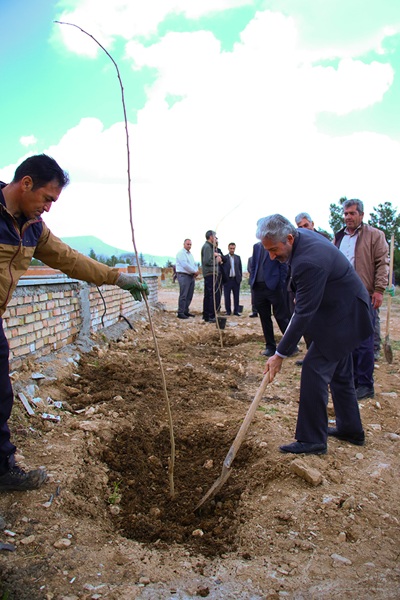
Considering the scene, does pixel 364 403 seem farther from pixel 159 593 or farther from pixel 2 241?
pixel 2 241

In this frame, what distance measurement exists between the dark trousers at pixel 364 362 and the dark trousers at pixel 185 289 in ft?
17.5

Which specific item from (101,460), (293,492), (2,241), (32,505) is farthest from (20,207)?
(293,492)

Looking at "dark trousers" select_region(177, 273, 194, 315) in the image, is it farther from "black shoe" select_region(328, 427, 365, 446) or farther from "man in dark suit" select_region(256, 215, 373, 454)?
"man in dark suit" select_region(256, 215, 373, 454)

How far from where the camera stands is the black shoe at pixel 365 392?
4220 mm

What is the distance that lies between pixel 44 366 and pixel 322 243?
107 inches

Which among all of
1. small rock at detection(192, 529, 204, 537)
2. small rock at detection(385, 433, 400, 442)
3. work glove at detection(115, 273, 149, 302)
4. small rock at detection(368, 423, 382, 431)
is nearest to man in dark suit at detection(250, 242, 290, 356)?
small rock at detection(368, 423, 382, 431)

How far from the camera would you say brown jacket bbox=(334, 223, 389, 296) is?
14.3ft

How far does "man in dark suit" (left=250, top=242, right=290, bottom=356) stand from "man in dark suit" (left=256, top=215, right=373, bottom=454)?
8.00 feet

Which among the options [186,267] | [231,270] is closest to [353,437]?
[186,267]

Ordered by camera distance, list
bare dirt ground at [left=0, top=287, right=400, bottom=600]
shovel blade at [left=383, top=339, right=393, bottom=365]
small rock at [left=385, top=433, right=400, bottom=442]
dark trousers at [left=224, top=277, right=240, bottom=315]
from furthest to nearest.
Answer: dark trousers at [left=224, top=277, right=240, bottom=315] → shovel blade at [left=383, top=339, right=393, bottom=365] → small rock at [left=385, top=433, right=400, bottom=442] → bare dirt ground at [left=0, top=287, right=400, bottom=600]

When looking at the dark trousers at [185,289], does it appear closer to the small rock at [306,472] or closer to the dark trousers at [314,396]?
the dark trousers at [314,396]

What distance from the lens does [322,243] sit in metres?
2.83

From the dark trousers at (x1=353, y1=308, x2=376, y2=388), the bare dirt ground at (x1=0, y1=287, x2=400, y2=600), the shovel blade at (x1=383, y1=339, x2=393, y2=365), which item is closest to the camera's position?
the bare dirt ground at (x1=0, y1=287, x2=400, y2=600)

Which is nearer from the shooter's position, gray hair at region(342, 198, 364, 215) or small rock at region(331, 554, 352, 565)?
small rock at region(331, 554, 352, 565)
